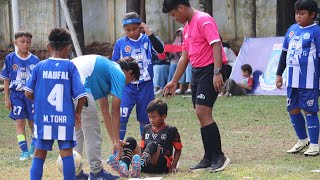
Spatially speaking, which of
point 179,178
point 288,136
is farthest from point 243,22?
point 179,178

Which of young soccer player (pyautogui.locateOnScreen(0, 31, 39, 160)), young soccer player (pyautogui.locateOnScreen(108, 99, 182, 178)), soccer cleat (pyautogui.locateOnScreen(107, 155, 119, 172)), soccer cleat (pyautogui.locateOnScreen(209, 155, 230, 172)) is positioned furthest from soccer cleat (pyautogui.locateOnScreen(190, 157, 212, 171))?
young soccer player (pyautogui.locateOnScreen(0, 31, 39, 160))

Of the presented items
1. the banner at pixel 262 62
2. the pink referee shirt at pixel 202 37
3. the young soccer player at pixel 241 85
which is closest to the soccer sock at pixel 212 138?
the pink referee shirt at pixel 202 37

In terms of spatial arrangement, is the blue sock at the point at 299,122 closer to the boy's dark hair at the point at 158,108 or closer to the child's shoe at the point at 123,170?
the boy's dark hair at the point at 158,108

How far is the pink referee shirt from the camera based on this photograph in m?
8.47

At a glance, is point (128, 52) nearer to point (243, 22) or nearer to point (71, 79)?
point (71, 79)

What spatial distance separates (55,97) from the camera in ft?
23.7

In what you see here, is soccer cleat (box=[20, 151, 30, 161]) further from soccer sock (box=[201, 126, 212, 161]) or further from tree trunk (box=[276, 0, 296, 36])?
tree trunk (box=[276, 0, 296, 36])

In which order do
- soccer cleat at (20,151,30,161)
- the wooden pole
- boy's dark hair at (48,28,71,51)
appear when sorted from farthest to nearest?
the wooden pole < soccer cleat at (20,151,30,161) < boy's dark hair at (48,28,71,51)

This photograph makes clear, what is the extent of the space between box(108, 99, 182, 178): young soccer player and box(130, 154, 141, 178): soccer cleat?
0.18 metres

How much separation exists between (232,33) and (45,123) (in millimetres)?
17865

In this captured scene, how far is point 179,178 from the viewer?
27.0 ft

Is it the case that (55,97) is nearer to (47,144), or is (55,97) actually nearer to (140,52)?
(47,144)

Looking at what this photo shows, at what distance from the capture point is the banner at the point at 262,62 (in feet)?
60.6

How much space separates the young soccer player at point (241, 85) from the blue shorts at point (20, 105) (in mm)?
8618
